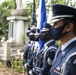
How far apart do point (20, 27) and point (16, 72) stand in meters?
7.08

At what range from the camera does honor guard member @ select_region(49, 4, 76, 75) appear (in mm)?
2803

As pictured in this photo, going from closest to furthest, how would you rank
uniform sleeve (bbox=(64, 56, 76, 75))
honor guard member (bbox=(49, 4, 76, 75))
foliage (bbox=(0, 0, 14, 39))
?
uniform sleeve (bbox=(64, 56, 76, 75)), honor guard member (bbox=(49, 4, 76, 75)), foliage (bbox=(0, 0, 14, 39))

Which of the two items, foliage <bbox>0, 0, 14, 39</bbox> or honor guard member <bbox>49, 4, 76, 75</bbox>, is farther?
foliage <bbox>0, 0, 14, 39</bbox>

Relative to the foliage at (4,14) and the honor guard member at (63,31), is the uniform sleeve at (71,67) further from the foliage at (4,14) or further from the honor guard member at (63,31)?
the foliage at (4,14)

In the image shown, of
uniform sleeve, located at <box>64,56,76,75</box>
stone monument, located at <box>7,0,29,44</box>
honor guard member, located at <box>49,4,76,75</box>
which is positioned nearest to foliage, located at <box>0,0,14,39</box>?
stone monument, located at <box>7,0,29,44</box>

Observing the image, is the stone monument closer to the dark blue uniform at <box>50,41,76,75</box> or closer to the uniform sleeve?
the dark blue uniform at <box>50,41,76,75</box>

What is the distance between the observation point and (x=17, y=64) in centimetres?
1112

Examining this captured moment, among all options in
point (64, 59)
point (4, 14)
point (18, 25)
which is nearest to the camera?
point (64, 59)

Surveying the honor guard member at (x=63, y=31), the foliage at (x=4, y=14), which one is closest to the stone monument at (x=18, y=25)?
the foliage at (x=4, y=14)

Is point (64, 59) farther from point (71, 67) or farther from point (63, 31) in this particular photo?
point (63, 31)

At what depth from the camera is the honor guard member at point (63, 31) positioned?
110 inches

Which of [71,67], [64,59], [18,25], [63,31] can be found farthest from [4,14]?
[71,67]

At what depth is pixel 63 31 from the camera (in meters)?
2.89

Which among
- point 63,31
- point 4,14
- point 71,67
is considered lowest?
point 4,14
